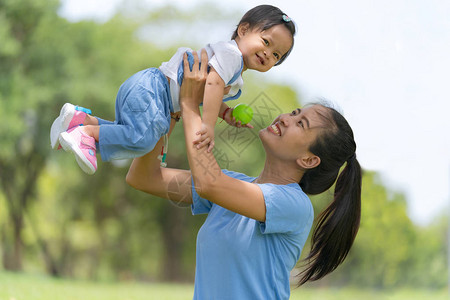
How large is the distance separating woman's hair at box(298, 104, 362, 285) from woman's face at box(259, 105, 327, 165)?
0.19ft

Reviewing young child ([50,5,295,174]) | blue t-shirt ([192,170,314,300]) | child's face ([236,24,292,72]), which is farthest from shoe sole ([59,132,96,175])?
child's face ([236,24,292,72])

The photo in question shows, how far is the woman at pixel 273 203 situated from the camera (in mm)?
1877

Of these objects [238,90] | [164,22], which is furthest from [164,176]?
[164,22]

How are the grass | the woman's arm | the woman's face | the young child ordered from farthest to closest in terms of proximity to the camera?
1. the grass
2. the woman's face
3. the young child
4. the woman's arm

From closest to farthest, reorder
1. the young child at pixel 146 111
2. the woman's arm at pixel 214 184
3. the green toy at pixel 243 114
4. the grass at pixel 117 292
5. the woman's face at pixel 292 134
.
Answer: the woman's arm at pixel 214 184, the young child at pixel 146 111, the woman's face at pixel 292 134, the green toy at pixel 243 114, the grass at pixel 117 292

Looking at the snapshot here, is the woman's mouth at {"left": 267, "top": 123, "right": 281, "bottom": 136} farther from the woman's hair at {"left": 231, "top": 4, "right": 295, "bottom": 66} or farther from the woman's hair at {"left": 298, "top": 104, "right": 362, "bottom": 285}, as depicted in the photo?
the woman's hair at {"left": 231, "top": 4, "right": 295, "bottom": 66}

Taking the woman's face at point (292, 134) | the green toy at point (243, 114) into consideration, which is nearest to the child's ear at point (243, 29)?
the green toy at point (243, 114)

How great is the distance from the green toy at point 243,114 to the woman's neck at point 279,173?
0.20 metres

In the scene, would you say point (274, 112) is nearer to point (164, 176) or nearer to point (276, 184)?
point (276, 184)

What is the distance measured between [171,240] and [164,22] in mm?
6193

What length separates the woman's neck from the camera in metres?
2.14

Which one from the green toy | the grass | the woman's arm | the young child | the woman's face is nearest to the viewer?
the woman's arm

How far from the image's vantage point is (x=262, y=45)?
2230mm

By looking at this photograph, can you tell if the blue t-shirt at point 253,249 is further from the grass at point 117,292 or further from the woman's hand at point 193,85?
the grass at point 117,292
